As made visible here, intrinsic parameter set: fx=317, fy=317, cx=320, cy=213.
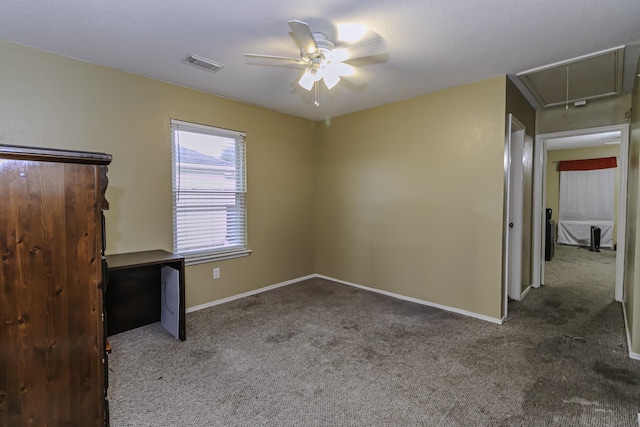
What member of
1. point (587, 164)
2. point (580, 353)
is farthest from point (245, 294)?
point (587, 164)

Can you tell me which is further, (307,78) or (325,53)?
(307,78)

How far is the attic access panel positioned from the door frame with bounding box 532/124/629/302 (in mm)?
442

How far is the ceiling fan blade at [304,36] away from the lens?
70.4 inches

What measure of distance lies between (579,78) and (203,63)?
358 cm

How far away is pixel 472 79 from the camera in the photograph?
3.16 meters

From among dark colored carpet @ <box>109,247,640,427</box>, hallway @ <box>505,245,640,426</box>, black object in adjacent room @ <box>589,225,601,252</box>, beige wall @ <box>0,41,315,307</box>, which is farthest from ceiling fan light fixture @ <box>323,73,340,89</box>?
black object in adjacent room @ <box>589,225,601,252</box>

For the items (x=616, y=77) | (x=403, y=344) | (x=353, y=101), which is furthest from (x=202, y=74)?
(x=616, y=77)

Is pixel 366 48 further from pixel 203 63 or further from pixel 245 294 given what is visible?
pixel 245 294

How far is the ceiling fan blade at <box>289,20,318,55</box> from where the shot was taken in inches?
70.4

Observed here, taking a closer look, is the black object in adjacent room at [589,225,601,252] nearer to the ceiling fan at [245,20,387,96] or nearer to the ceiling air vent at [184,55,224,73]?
the ceiling fan at [245,20,387,96]

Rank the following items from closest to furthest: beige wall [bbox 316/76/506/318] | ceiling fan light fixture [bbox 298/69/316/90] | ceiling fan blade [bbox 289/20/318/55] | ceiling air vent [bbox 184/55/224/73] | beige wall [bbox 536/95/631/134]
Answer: ceiling fan blade [bbox 289/20/318/55] → ceiling fan light fixture [bbox 298/69/316/90] → ceiling air vent [bbox 184/55/224/73] → beige wall [bbox 316/76/506/318] → beige wall [bbox 536/95/631/134]

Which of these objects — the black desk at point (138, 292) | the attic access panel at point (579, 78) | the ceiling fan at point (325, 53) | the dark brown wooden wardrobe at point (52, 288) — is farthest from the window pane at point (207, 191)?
the attic access panel at point (579, 78)

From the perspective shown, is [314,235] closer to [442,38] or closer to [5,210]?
[442,38]

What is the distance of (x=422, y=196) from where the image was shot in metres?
3.73
